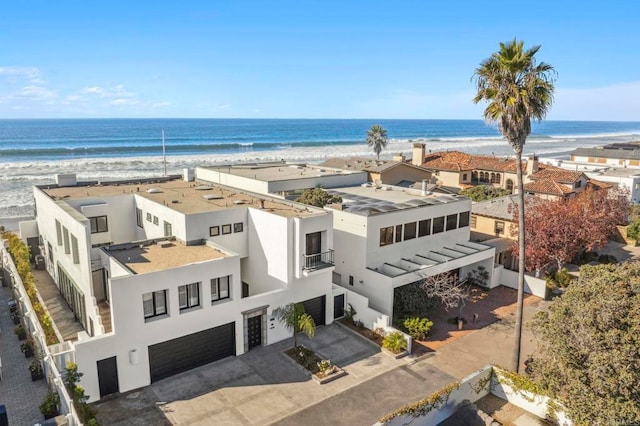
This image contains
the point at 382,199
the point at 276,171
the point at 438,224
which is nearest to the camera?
the point at 438,224

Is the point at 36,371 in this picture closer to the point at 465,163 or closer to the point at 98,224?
the point at 98,224

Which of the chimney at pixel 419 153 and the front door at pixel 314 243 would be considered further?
the chimney at pixel 419 153

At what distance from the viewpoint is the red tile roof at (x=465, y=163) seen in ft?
202

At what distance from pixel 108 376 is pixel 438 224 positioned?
75.6ft

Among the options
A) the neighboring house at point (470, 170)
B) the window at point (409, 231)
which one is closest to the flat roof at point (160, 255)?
the window at point (409, 231)

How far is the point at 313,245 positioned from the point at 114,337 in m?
11.2

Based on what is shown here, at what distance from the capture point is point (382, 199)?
120 feet

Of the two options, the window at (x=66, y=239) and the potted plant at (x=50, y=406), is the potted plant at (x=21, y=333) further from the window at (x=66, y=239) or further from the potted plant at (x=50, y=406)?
the potted plant at (x=50, y=406)

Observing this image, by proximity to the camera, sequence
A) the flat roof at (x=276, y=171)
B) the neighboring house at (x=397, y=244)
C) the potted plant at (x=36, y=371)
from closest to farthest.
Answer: the potted plant at (x=36, y=371) → the neighboring house at (x=397, y=244) → the flat roof at (x=276, y=171)

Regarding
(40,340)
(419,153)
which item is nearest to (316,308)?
(40,340)

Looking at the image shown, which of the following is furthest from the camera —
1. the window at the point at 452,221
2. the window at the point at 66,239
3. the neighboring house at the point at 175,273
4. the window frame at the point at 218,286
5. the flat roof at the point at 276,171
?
the flat roof at the point at 276,171

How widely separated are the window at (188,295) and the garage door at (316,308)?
684cm

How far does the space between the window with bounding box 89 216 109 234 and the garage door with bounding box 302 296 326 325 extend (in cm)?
1472

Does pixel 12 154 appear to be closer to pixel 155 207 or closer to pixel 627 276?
pixel 155 207
